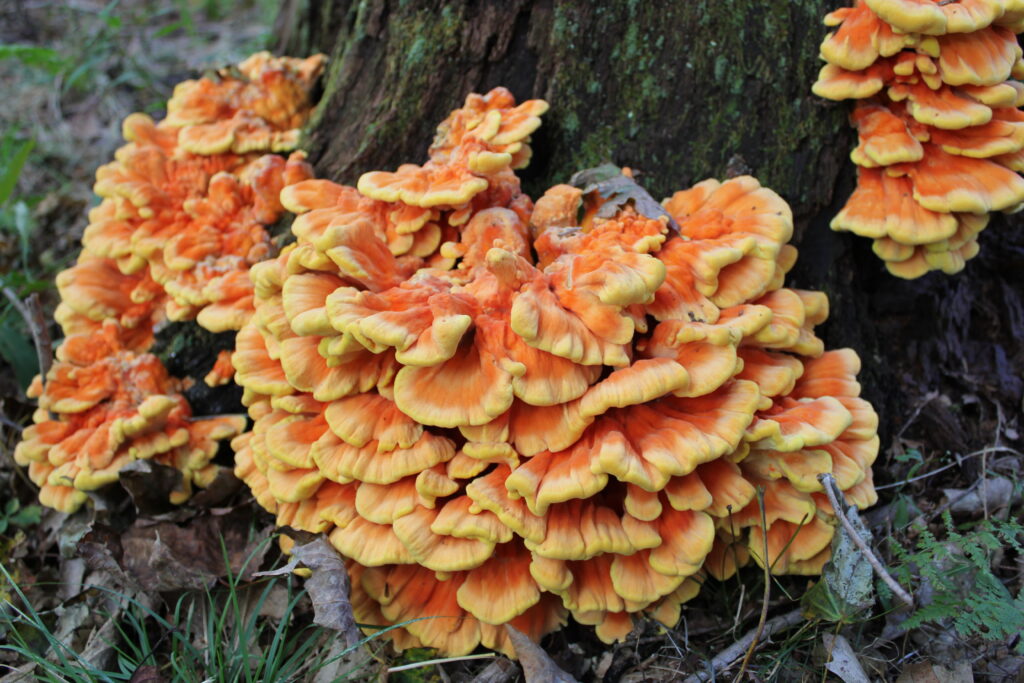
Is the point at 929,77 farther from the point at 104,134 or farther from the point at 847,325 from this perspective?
the point at 104,134

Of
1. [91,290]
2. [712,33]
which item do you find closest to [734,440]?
[712,33]

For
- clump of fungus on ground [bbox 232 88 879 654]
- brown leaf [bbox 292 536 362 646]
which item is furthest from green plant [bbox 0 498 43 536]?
brown leaf [bbox 292 536 362 646]

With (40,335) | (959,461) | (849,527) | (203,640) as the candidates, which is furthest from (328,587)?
(959,461)

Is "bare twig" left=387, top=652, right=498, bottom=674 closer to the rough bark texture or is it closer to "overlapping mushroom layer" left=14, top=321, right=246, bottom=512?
"overlapping mushroom layer" left=14, top=321, right=246, bottom=512

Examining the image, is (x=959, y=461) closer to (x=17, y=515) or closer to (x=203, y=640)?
(x=203, y=640)

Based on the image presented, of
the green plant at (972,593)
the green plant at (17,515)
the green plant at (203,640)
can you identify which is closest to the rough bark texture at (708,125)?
the green plant at (972,593)

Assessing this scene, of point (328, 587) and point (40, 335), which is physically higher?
point (40, 335)
